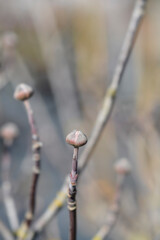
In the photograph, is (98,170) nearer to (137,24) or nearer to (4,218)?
(4,218)

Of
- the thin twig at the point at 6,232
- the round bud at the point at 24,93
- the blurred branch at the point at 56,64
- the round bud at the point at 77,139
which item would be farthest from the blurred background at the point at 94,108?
the round bud at the point at 77,139

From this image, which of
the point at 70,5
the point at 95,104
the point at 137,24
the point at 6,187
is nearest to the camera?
the point at 137,24

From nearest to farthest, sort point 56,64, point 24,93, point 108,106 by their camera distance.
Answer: point 24,93 → point 108,106 → point 56,64

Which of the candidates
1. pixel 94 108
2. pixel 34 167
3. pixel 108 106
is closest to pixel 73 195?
Result: pixel 34 167

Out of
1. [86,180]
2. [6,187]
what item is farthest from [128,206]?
[6,187]

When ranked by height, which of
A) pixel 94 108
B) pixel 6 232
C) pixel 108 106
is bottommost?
pixel 94 108

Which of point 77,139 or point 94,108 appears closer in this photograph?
point 77,139

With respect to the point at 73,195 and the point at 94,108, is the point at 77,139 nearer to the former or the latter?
the point at 73,195

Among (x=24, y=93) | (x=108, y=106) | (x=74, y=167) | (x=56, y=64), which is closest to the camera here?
(x=74, y=167)
